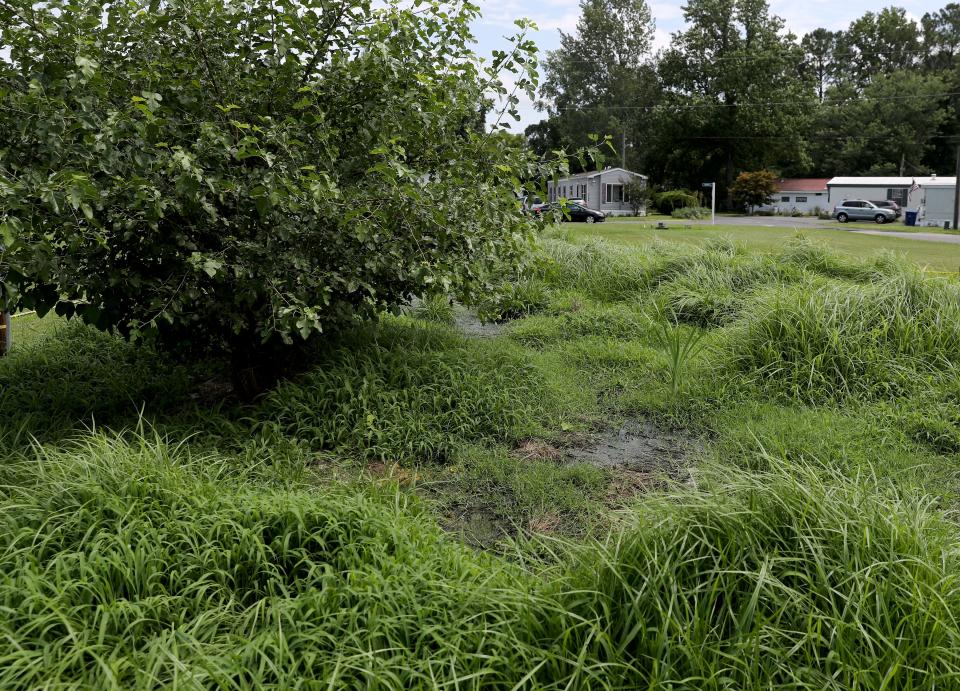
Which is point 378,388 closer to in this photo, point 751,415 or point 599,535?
point 599,535

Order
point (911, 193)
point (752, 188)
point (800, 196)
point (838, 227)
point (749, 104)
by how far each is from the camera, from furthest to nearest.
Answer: point (800, 196), point (749, 104), point (752, 188), point (911, 193), point (838, 227)

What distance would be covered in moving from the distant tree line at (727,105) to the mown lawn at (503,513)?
43.9 m

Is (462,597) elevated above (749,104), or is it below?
below

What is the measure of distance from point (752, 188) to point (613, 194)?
8.27m

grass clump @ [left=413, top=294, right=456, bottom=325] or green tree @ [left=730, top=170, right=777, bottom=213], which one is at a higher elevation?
green tree @ [left=730, top=170, right=777, bottom=213]

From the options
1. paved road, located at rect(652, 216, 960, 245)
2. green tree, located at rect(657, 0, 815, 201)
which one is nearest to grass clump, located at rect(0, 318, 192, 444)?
paved road, located at rect(652, 216, 960, 245)

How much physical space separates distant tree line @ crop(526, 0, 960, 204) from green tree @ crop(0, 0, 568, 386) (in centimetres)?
4445

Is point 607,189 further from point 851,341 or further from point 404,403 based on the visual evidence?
point 404,403

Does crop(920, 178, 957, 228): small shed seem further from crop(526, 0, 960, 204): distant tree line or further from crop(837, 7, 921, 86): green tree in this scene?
crop(837, 7, 921, 86): green tree

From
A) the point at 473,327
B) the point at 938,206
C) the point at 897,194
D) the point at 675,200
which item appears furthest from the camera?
the point at 897,194

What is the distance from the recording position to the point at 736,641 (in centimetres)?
214

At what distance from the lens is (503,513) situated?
3586 millimetres

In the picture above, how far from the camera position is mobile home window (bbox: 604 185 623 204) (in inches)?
1858

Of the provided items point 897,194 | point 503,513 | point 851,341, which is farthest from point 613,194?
point 503,513
